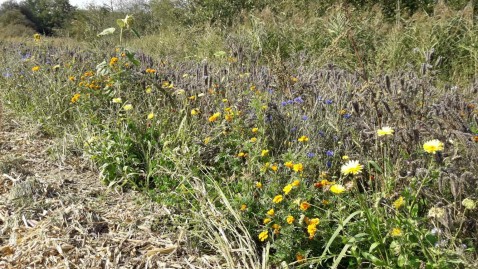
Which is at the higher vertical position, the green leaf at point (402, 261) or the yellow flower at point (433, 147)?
the yellow flower at point (433, 147)

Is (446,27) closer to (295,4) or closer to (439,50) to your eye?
(439,50)

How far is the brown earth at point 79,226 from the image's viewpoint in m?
1.83

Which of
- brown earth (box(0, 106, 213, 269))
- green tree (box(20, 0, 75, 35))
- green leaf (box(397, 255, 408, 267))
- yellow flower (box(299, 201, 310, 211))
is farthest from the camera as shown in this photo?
green tree (box(20, 0, 75, 35))

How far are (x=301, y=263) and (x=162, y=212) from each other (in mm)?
765

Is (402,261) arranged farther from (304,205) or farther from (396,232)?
(304,205)

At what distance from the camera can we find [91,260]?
181cm

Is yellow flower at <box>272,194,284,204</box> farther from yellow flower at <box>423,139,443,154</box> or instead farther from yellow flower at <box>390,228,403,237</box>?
yellow flower at <box>423,139,443,154</box>

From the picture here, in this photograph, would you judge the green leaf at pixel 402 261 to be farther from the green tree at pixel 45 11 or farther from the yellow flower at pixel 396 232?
the green tree at pixel 45 11

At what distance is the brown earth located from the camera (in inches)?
71.9

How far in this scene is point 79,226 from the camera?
1990 millimetres

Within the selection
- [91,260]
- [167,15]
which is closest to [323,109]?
[91,260]

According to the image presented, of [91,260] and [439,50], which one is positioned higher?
[439,50]

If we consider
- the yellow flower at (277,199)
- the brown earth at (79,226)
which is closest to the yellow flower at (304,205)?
the yellow flower at (277,199)

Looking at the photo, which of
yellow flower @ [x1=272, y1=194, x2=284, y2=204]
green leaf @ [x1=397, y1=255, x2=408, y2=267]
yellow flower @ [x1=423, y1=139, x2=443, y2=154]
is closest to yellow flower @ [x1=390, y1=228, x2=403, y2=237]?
Result: green leaf @ [x1=397, y1=255, x2=408, y2=267]
